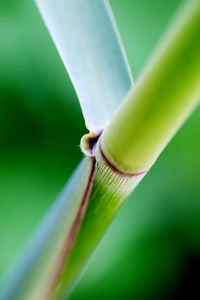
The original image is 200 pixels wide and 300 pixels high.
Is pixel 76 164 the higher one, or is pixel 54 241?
pixel 54 241

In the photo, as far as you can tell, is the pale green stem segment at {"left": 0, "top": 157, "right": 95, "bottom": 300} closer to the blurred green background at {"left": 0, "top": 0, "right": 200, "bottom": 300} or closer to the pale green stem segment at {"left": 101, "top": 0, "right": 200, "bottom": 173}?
the pale green stem segment at {"left": 101, "top": 0, "right": 200, "bottom": 173}

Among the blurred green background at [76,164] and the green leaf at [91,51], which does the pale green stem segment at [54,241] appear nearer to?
the green leaf at [91,51]

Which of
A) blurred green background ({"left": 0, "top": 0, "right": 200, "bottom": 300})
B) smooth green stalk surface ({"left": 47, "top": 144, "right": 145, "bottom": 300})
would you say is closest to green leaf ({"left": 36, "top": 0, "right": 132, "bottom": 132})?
smooth green stalk surface ({"left": 47, "top": 144, "right": 145, "bottom": 300})

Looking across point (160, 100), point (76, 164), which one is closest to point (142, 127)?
point (160, 100)

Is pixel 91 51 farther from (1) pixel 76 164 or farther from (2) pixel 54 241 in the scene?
(1) pixel 76 164

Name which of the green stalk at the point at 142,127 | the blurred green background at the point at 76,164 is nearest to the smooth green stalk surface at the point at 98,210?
the green stalk at the point at 142,127

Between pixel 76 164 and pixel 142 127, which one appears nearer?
pixel 142 127
